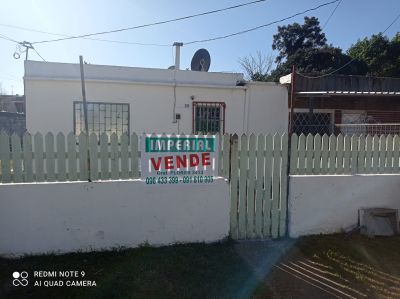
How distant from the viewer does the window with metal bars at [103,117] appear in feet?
32.8

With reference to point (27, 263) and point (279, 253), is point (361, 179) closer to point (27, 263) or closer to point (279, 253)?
point (279, 253)

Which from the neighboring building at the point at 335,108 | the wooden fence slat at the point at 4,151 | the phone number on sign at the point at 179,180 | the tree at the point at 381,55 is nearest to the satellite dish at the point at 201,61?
the neighboring building at the point at 335,108

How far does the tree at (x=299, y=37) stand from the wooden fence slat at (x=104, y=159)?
Answer: 27639 millimetres

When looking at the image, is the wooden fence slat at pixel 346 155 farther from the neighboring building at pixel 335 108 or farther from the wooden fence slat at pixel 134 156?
the neighboring building at pixel 335 108

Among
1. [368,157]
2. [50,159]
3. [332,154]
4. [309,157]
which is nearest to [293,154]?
[309,157]

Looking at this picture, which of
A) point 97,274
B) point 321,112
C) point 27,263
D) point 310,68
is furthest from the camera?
point 310,68

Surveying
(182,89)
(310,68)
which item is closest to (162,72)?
(182,89)

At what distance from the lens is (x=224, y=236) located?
4262mm

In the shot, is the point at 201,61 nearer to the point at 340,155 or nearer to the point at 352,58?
the point at 340,155


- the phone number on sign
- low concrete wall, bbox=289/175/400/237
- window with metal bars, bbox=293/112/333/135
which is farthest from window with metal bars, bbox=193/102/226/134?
the phone number on sign

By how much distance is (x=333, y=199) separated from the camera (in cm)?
456

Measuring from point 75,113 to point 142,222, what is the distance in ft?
22.8

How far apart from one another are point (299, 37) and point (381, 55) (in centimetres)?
730

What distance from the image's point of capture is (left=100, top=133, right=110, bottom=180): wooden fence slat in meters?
3.90
